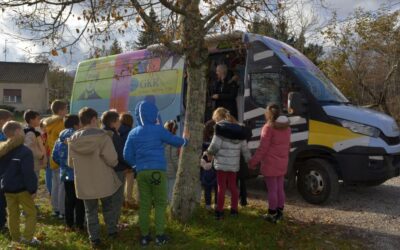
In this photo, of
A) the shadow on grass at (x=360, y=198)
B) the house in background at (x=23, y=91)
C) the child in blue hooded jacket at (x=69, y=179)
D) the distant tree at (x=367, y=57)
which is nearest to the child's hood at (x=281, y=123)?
the shadow on grass at (x=360, y=198)

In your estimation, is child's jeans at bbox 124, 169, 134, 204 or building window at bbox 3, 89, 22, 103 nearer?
child's jeans at bbox 124, 169, 134, 204

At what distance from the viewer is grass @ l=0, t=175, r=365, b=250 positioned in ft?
18.1

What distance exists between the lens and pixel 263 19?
6.48 m

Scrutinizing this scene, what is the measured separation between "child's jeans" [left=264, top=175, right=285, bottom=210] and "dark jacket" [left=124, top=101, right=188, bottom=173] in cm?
168

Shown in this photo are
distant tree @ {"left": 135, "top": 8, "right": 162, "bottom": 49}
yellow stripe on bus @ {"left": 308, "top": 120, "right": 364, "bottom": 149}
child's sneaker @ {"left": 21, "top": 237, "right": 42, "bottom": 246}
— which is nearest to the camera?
child's sneaker @ {"left": 21, "top": 237, "right": 42, "bottom": 246}

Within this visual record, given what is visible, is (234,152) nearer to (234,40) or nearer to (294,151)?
(294,151)

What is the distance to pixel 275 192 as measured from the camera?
21.1 ft

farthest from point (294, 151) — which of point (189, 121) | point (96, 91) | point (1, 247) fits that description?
point (96, 91)

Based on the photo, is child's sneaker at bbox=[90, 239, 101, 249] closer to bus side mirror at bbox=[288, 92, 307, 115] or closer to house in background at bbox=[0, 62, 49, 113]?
bus side mirror at bbox=[288, 92, 307, 115]

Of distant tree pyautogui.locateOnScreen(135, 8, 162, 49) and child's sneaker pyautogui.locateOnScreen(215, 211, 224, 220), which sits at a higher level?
distant tree pyautogui.locateOnScreen(135, 8, 162, 49)

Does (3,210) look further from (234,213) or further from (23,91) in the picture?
(23,91)

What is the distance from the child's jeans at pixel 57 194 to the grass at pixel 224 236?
1.03ft

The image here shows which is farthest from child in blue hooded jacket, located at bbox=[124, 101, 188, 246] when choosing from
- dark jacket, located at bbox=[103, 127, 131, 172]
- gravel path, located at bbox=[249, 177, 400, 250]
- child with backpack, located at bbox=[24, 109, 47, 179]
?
gravel path, located at bbox=[249, 177, 400, 250]

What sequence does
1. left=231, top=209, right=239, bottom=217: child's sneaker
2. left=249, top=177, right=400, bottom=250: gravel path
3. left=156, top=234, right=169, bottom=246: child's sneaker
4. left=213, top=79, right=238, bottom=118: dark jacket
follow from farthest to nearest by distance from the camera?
left=213, top=79, right=238, bottom=118: dark jacket < left=231, top=209, right=239, bottom=217: child's sneaker < left=249, top=177, right=400, bottom=250: gravel path < left=156, top=234, right=169, bottom=246: child's sneaker
